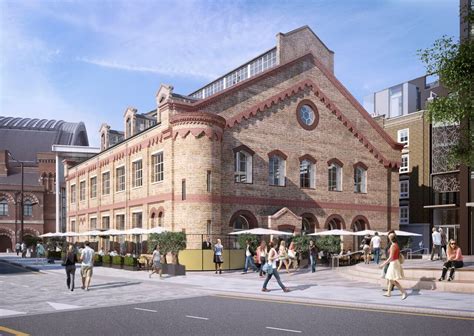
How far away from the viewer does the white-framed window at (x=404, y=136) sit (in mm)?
56000

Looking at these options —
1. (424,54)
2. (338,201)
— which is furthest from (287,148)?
(424,54)

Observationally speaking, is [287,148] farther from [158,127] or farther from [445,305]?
[445,305]

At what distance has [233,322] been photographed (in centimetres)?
1238

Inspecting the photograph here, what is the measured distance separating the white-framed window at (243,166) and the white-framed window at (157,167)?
16.7 ft

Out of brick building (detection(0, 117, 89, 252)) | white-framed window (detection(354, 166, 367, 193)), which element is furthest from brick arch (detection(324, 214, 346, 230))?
brick building (detection(0, 117, 89, 252))

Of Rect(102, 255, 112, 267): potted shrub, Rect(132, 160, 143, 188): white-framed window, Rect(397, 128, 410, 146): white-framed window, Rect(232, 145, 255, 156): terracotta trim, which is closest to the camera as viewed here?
Rect(102, 255, 112, 267): potted shrub

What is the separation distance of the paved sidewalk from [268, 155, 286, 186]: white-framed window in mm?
12176

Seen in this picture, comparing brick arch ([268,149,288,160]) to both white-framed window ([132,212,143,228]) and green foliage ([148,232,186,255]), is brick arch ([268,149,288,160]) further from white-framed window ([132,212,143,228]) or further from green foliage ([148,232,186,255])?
green foliage ([148,232,186,255])

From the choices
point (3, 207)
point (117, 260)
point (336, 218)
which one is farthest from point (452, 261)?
point (3, 207)

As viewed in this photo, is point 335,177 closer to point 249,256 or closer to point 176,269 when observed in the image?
point 249,256

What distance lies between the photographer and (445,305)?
1459 centimetres

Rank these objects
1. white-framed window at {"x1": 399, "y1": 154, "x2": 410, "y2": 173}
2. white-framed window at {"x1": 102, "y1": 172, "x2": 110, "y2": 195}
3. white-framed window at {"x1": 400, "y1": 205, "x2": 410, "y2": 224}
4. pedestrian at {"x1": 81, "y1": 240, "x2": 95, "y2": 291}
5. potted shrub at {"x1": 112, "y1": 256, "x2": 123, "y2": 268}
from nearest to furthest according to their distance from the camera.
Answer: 1. pedestrian at {"x1": 81, "y1": 240, "x2": 95, "y2": 291}
2. potted shrub at {"x1": 112, "y1": 256, "x2": 123, "y2": 268}
3. white-framed window at {"x1": 102, "y1": 172, "x2": 110, "y2": 195}
4. white-framed window at {"x1": 399, "y1": 154, "x2": 410, "y2": 173}
5. white-framed window at {"x1": 400, "y1": 205, "x2": 410, "y2": 224}

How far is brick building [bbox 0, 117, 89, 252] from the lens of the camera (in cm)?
7238

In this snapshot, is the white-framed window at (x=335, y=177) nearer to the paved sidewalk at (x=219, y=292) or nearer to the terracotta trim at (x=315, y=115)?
the terracotta trim at (x=315, y=115)
